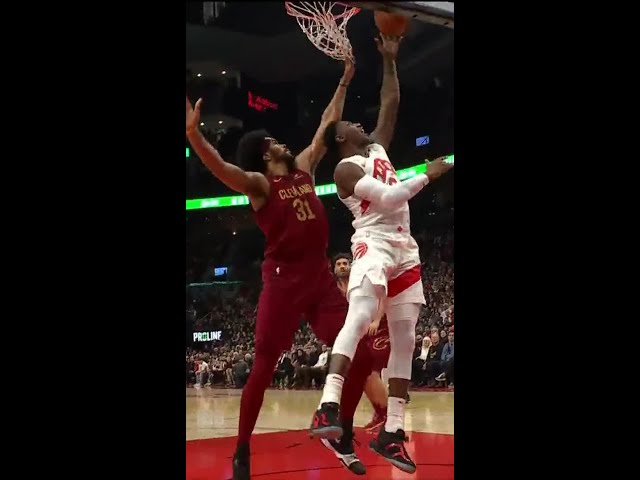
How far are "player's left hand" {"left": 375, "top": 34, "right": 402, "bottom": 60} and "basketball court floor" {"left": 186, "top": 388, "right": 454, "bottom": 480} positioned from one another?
1.76 metres

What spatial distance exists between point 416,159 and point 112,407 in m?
1.93

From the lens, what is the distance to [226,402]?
3.55 m

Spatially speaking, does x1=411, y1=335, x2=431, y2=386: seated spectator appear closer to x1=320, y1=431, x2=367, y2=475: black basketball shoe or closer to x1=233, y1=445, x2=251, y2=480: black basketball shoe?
x1=320, y1=431, x2=367, y2=475: black basketball shoe

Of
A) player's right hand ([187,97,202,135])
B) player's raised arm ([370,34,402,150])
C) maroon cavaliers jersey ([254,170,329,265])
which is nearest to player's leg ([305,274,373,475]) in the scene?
maroon cavaliers jersey ([254,170,329,265])

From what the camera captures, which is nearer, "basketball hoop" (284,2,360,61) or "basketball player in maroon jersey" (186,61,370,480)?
"basketball player in maroon jersey" (186,61,370,480)

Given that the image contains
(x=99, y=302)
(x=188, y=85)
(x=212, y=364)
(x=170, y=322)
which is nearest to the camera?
(x=99, y=302)

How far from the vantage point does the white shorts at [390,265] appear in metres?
3.57

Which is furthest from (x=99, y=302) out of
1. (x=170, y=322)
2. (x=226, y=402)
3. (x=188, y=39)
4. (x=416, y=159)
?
(x=416, y=159)

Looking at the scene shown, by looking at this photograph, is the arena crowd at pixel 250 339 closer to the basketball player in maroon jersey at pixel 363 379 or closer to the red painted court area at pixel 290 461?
the basketball player in maroon jersey at pixel 363 379

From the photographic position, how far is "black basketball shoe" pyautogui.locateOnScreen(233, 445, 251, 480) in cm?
352

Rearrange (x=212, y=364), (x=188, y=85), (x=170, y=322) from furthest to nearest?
(x=212, y=364), (x=188, y=85), (x=170, y=322)

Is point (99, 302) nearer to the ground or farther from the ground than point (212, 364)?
farther from the ground
